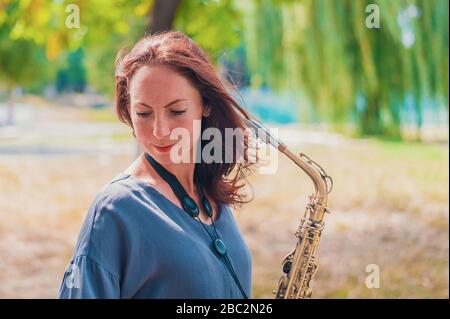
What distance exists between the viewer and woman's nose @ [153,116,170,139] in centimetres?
107

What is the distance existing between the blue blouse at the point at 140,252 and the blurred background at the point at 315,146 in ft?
1.08

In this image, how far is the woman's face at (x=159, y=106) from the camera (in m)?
1.06

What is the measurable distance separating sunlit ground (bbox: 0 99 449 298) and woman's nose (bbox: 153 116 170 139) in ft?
2.86

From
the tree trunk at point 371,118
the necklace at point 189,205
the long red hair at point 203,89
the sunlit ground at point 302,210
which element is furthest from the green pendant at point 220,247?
the tree trunk at point 371,118

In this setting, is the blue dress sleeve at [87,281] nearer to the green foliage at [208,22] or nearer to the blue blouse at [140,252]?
the blue blouse at [140,252]

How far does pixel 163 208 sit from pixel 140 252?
94 millimetres

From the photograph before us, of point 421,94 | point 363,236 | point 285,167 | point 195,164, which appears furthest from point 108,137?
point 195,164

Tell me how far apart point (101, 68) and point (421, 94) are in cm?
1058

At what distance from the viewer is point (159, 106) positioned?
1.06 metres

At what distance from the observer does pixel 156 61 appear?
3.51 feet

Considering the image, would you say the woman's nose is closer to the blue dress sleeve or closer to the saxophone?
the blue dress sleeve

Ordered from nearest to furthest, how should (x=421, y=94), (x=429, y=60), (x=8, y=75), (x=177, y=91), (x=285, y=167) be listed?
(x=177, y=91) → (x=429, y=60) → (x=421, y=94) → (x=285, y=167) → (x=8, y=75)

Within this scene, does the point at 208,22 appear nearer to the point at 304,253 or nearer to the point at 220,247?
the point at 304,253
